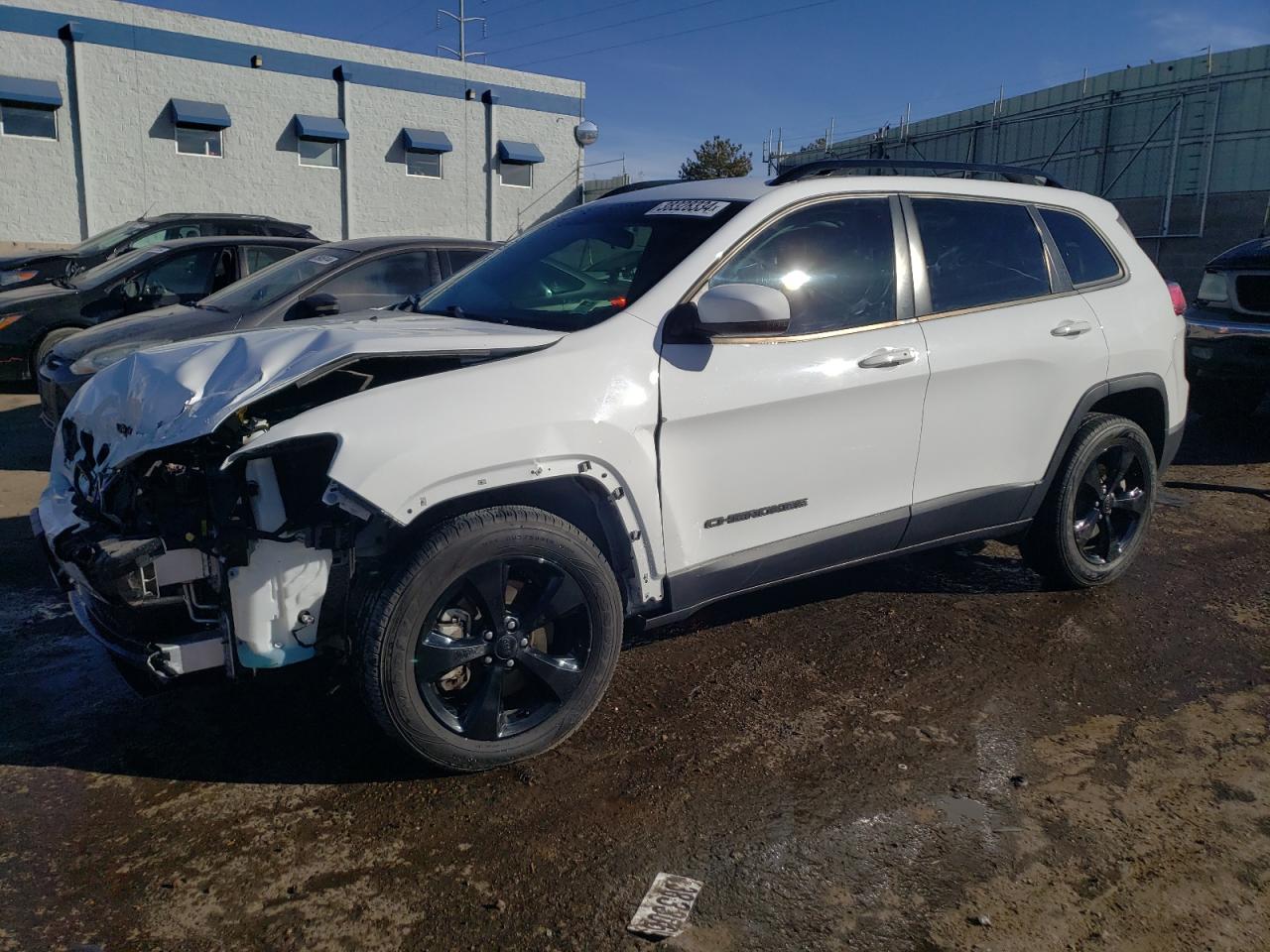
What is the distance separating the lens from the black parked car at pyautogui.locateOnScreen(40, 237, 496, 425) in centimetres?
615

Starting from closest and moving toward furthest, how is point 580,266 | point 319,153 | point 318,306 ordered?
point 580,266 < point 318,306 < point 319,153

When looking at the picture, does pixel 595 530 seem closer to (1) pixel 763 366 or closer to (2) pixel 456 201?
(1) pixel 763 366

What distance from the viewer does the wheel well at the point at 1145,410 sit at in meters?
4.56

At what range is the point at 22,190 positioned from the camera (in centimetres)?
2023

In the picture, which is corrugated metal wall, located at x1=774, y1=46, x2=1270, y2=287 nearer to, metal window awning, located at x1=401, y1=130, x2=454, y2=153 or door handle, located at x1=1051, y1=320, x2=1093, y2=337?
door handle, located at x1=1051, y1=320, x2=1093, y2=337

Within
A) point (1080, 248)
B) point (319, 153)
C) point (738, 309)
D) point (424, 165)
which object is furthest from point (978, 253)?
point (424, 165)

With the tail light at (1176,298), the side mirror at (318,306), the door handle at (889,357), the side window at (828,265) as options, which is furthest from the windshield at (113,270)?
the tail light at (1176,298)

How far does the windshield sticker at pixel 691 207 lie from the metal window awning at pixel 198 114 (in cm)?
2185

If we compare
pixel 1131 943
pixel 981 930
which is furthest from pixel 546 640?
pixel 1131 943

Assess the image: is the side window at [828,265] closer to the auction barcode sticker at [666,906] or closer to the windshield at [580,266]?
the windshield at [580,266]

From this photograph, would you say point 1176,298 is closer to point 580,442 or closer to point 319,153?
point 580,442

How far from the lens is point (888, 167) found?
12.9 feet

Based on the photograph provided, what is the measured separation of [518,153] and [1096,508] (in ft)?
82.9

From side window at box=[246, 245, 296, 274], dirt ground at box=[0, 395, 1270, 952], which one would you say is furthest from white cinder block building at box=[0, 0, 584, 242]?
dirt ground at box=[0, 395, 1270, 952]
